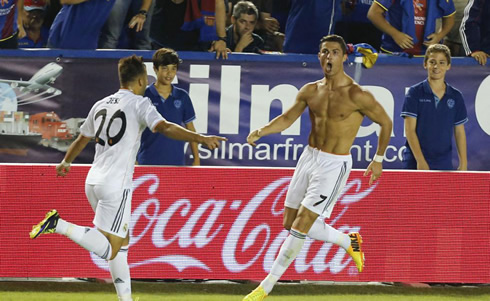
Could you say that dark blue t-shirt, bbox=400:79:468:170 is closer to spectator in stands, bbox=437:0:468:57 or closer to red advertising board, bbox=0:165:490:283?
red advertising board, bbox=0:165:490:283

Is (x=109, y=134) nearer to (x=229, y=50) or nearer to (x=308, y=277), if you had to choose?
(x=308, y=277)

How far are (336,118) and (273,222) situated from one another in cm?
125

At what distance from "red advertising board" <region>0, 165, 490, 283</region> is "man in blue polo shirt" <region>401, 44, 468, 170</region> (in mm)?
715

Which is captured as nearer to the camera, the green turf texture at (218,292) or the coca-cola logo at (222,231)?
the green turf texture at (218,292)

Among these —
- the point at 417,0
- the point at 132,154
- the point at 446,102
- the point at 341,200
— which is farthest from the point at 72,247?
the point at 417,0

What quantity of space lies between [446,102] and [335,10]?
6.10 feet

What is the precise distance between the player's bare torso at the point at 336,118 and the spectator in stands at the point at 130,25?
122 inches

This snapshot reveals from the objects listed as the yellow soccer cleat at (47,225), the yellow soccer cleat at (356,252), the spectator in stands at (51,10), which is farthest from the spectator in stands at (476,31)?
the yellow soccer cleat at (47,225)

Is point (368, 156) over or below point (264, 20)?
below

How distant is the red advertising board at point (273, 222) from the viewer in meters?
8.65

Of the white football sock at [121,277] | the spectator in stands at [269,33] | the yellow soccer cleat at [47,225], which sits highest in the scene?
the spectator in stands at [269,33]

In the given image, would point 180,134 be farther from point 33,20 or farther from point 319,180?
point 33,20

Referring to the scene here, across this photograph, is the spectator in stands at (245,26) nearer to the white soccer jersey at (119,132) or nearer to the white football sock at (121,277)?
the white soccer jersey at (119,132)

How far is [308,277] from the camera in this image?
8711 millimetres
